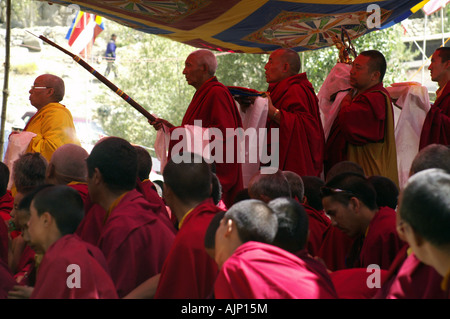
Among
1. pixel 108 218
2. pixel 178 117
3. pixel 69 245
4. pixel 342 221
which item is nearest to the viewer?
pixel 69 245

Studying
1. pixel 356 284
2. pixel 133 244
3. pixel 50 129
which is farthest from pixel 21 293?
pixel 50 129

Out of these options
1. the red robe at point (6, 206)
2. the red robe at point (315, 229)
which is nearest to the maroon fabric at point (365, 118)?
the red robe at point (315, 229)

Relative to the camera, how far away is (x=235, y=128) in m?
6.13

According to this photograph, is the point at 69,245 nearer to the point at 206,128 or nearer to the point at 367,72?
the point at 206,128

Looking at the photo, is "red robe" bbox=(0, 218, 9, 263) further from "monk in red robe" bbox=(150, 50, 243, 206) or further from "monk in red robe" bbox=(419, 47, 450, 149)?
"monk in red robe" bbox=(419, 47, 450, 149)

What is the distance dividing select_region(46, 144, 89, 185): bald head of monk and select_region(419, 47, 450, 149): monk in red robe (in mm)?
3141

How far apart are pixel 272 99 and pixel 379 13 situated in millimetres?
1324

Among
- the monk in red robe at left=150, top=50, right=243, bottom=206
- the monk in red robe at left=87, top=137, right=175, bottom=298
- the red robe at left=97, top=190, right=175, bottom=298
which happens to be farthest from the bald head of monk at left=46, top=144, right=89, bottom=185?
the monk in red robe at left=150, top=50, right=243, bottom=206

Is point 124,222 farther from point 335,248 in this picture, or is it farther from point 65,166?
point 335,248

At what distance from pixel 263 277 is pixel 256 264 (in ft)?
0.17

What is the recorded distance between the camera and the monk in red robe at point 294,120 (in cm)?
617

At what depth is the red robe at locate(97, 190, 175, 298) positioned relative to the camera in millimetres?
3264

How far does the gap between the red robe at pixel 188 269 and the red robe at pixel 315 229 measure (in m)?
1.27
